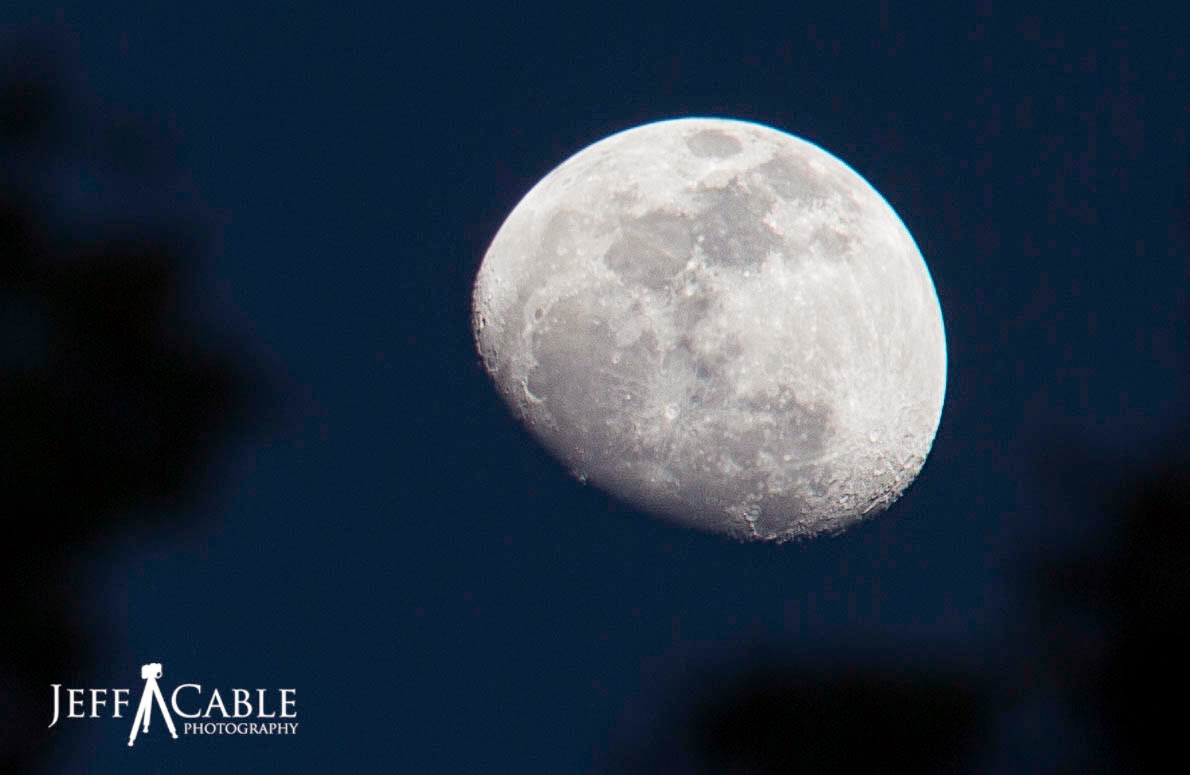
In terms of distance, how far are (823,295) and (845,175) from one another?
Result: 78 centimetres

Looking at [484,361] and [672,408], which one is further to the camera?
[484,361]

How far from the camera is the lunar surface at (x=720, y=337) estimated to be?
15.8 feet

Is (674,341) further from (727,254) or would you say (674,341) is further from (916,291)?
(916,291)

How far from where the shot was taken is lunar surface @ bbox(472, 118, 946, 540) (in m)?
4.80

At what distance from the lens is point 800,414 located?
4879 millimetres

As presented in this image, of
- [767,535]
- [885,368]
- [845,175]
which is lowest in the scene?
[767,535]

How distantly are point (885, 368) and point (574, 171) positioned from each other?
1499mm

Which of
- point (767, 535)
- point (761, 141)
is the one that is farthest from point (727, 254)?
point (767, 535)

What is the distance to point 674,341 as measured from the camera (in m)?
4.79

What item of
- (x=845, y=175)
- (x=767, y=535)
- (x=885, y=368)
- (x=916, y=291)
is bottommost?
(x=767, y=535)

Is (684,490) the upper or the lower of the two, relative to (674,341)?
lower

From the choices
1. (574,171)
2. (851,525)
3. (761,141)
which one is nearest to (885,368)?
(851,525)

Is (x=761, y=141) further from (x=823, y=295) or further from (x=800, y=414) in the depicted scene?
(x=800, y=414)

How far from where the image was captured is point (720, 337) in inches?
189
